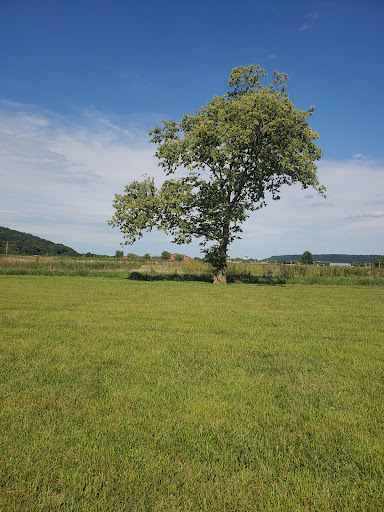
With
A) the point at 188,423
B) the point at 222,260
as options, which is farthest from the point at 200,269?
the point at 188,423

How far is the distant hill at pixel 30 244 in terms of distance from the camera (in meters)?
102

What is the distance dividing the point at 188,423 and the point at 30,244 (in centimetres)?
11561

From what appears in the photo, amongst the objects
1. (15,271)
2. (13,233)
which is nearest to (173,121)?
(15,271)

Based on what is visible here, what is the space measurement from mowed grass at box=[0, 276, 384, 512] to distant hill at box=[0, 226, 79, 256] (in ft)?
327

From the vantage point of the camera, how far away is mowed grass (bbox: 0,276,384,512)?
9.25ft

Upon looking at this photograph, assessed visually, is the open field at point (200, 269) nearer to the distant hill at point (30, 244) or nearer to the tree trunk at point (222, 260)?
the tree trunk at point (222, 260)

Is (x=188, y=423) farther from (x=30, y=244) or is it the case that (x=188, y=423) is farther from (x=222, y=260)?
(x=30, y=244)

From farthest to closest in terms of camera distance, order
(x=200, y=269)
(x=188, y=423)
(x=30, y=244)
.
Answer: (x=30, y=244) < (x=200, y=269) < (x=188, y=423)

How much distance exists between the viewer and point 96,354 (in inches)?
260

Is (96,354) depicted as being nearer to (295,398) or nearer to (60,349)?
(60,349)

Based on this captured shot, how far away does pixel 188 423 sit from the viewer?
3.88m

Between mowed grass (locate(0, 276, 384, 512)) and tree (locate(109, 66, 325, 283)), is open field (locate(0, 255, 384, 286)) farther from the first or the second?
mowed grass (locate(0, 276, 384, 512))

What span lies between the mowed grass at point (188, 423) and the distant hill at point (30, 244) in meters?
99.6

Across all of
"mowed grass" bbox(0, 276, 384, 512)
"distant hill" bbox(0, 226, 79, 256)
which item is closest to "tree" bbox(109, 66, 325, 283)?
"mowed grass" bbox(0, 276, 384, 512)
